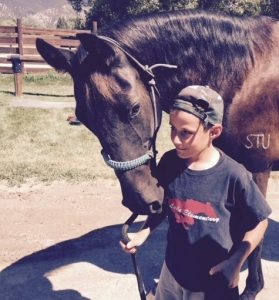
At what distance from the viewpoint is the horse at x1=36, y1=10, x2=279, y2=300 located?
228 centimetres

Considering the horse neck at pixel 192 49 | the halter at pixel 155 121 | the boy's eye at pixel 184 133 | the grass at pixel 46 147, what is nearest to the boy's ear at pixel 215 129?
the boy's eye at pixel 184 133

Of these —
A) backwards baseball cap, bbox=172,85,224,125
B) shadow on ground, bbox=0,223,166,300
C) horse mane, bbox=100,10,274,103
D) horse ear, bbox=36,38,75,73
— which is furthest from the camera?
shadow on ground, bbox=0,223,166,300

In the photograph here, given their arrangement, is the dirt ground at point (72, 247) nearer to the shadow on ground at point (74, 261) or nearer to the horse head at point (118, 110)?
the shadow on ground at point (74, 261)

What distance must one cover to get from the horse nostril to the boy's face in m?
0.51

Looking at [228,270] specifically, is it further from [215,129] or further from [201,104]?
[201,104]

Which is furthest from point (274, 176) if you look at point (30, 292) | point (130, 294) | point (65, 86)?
point (65, 86)

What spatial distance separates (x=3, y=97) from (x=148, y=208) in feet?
29.0

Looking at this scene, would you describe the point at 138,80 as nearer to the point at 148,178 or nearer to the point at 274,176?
the point at 148,178

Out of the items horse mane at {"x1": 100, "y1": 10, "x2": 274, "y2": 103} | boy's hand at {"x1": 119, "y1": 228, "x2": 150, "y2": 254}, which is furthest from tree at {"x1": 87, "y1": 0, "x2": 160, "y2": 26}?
boy's hand at {"x1": 119, "y1": 228, "x2": 150, "y2": 254}

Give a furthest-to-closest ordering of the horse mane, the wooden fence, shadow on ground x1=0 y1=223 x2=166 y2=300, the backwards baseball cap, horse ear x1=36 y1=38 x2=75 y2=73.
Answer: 1. the wooden fence
2. shadow on ground x1=0 y1=223 x2=166 y2=300
3. the horse mane
4. horse ear x1=36 y1=38 x2=75 y2=73
5. the backwards baseball cap

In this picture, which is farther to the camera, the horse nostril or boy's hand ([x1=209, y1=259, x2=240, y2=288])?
the horse nostril

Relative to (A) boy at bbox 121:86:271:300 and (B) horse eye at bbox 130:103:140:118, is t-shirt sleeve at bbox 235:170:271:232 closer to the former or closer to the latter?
(A) boy at bbox 121:86:271:300

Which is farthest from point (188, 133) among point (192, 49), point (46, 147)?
point (46, 147)

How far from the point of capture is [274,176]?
19.1ft
